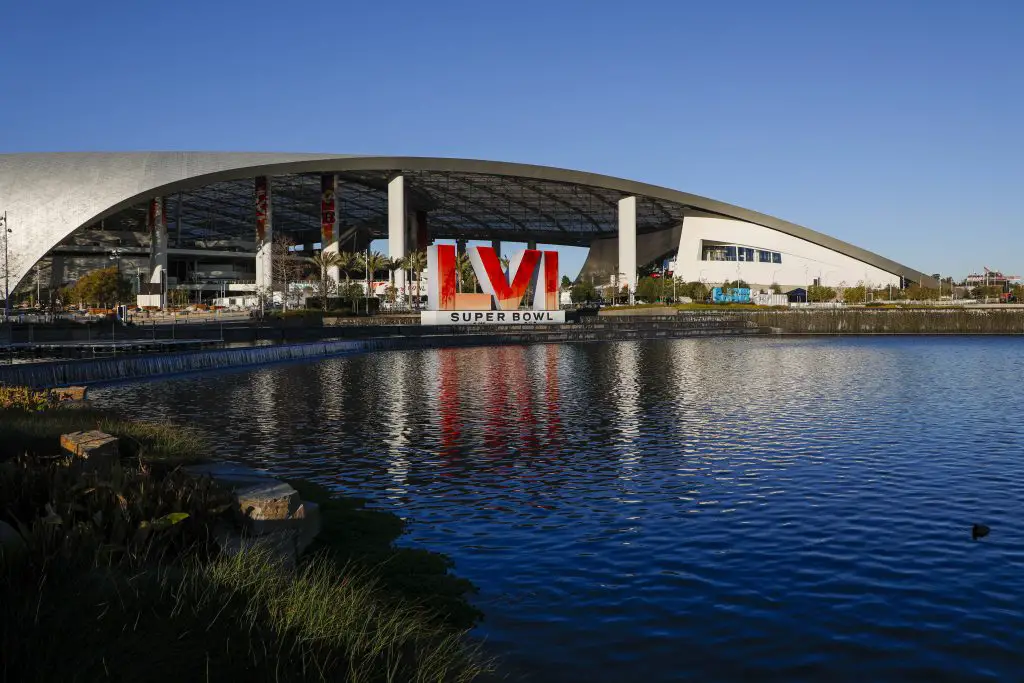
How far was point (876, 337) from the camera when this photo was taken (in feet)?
233

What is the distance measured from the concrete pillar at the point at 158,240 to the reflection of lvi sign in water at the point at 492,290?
44.8 meters

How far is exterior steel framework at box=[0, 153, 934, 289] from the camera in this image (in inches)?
3580

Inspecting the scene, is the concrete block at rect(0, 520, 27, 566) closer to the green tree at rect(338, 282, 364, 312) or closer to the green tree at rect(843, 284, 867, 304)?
the green tree at rect(338, 282, 364, 312)

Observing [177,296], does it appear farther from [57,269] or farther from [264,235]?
[264,235]

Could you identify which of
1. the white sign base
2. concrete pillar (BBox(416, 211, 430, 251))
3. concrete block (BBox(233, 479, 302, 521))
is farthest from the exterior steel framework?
concrete block (BBox(233, 479, 302, 521))

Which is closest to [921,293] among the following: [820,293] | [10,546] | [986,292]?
[820,293]

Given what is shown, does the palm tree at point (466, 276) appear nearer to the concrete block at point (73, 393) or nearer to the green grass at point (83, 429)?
the concrete block at point (73, 393)

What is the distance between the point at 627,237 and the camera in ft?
369

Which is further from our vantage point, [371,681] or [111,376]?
[111,376]

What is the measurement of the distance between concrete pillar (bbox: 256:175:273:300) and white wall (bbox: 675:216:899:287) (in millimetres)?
58077

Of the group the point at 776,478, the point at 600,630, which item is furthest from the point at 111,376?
the point at 600,630

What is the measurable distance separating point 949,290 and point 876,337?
90766 millimetres

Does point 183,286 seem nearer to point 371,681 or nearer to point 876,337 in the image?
point 876,337

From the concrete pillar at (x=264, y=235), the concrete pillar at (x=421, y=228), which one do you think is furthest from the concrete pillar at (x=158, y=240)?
the concrete pillar at (x=421, y=228)
